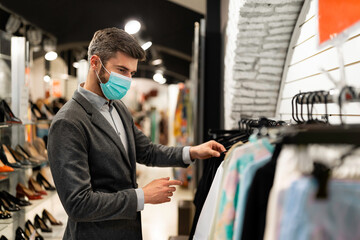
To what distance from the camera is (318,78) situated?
2.03 metres

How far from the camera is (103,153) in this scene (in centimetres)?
166

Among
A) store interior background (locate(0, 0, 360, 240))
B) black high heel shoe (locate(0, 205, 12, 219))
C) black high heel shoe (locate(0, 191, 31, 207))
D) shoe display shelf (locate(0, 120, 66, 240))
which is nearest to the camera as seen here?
store interior background (locate(0, 0, 360, 240))

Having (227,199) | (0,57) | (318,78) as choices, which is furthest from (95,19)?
(227,199)

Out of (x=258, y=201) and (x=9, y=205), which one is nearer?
(x=258, y=201)

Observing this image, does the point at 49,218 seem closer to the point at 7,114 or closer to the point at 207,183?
the point at 7,114

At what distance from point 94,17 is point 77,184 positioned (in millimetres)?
6347

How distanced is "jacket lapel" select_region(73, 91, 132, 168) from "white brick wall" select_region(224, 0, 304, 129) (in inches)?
48.7

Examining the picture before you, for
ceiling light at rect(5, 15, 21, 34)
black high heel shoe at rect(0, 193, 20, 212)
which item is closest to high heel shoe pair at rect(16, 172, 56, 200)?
black high heel shoe at rect(0, 193, 20, 212)

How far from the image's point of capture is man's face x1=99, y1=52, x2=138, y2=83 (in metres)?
1.76

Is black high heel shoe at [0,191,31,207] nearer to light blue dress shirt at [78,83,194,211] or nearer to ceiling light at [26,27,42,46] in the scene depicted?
light blue dress shirt at [78,83,194,211]

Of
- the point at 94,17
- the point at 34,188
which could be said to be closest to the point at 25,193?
the point at 34,188

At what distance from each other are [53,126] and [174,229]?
11.9ft

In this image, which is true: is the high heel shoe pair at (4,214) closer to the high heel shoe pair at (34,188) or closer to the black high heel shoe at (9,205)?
the black high heel shoe at (9,205)

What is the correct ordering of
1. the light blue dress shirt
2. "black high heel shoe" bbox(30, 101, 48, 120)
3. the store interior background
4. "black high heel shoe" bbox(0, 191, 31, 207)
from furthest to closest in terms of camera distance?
"black high heel shoe" bbox(30, 101, 48, 120) → "black high heel shoe" bbox(0, 191, 31, 207) → the store interior background → the light blue dress shirt
